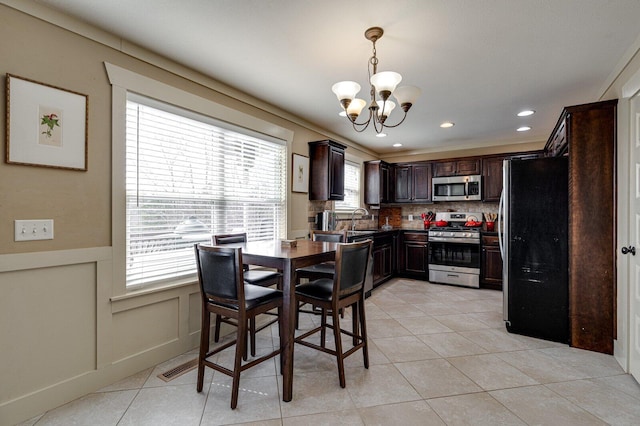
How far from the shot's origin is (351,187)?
18.0 feet

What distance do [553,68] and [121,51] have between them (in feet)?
11.4

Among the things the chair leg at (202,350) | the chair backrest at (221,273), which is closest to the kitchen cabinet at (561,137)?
the chair backrest at (221,273)

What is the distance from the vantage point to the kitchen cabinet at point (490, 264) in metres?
4.80

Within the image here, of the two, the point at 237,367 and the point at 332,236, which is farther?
the point at 332,236

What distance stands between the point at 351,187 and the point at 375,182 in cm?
54

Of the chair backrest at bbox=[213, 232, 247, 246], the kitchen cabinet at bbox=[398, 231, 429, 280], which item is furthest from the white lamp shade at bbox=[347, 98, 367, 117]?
the kitchen cabinet at bbox=[398, 231, 429, 280]

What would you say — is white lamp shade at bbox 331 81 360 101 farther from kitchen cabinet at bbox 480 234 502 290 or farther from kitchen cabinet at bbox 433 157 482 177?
kitchen cabinet at bbox 433 157 482 177

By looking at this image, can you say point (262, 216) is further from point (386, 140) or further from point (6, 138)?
point (386, 140)

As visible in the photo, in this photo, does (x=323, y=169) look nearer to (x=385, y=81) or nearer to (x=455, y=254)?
(x=385, y=81)

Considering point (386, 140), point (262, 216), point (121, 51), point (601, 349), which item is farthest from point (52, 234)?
point (386, 140)

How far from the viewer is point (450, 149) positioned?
583cm

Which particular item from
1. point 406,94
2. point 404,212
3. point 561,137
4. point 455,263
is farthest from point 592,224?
point 404,212

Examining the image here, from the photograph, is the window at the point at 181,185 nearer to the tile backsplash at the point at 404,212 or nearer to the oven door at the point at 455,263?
the tile backsplash at the point at 404,212

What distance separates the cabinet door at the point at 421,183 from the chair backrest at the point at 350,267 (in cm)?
386
